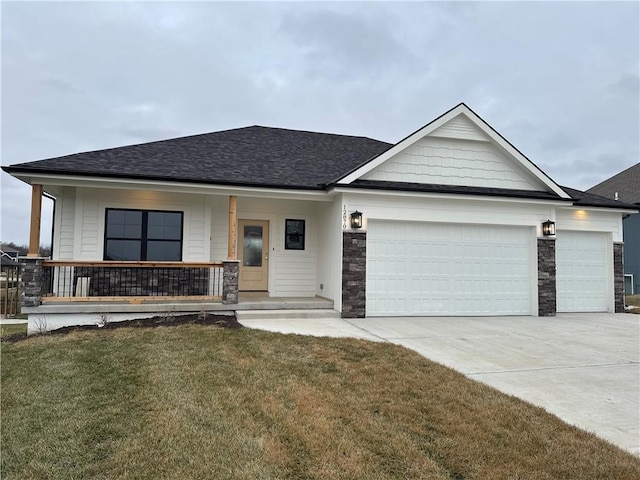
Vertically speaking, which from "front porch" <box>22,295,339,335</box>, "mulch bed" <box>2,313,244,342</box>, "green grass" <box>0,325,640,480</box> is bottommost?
"green grass" <box>0,325,640,480</box>

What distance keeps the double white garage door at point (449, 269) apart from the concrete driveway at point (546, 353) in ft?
1.72

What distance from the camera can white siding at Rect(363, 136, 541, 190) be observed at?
34.0 ft

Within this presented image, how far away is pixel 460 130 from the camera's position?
1061cm

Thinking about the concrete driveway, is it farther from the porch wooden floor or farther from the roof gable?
the roof gable

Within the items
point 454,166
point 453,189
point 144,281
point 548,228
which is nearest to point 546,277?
point 548,228

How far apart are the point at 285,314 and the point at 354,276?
195 centimetres

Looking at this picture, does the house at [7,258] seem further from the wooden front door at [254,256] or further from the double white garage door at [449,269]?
the double white garage door at [449,269]

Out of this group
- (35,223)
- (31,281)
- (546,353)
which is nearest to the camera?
(546,353)

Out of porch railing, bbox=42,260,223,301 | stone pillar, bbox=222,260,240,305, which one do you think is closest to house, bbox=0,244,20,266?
porch railing, bbox=42,260,223,301

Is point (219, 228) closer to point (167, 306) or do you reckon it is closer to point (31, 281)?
point (167, 306)

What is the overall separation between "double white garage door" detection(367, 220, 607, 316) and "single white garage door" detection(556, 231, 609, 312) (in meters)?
1.59

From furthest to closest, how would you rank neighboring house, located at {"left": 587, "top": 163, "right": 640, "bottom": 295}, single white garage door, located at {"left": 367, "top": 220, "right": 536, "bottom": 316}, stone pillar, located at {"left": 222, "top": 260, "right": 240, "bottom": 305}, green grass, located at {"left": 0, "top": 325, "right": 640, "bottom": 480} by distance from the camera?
neighboring house, located at {"left": 587, "top": 163, "right": 640, "bottom": 295}
single white garage door, located at {"left": 367, "top": 220, "right": 536, "bottom": 316}
stone pillar, located at {"left": 222, "top": 260, "right": 240, "bottom": 305}
green grass, located at {"left": 0, "top": 325, "right": 640, "bottom": 480}

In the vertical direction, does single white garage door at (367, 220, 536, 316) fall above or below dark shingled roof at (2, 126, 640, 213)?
below

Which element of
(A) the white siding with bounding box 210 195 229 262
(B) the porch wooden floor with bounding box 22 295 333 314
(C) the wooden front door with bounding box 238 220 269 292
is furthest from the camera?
(C) the wooden front door with bounding box 238 220 269 292
